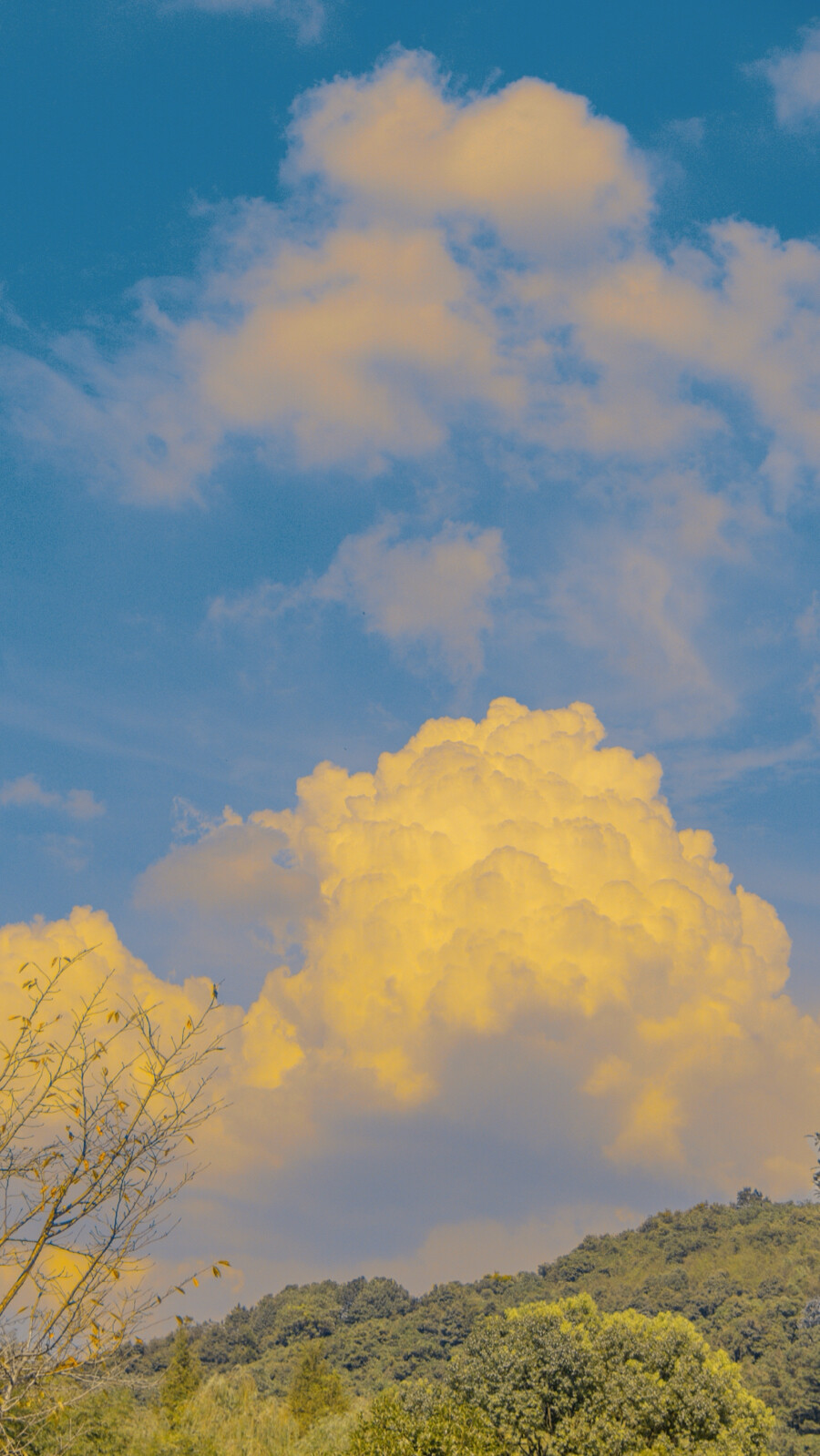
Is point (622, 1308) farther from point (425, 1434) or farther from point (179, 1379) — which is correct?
point (425, 1434)

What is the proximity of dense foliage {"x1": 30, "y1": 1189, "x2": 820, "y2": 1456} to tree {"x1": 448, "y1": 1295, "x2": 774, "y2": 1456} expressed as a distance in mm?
22375

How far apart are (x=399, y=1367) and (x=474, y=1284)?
92.3 ft

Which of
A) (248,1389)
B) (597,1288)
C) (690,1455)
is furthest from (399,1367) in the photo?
(690,1455)

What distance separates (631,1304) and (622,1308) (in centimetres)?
125

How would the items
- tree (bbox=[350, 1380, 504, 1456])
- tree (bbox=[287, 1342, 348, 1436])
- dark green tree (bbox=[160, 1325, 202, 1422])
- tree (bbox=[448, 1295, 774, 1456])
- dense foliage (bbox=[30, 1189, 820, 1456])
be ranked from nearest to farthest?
tree (bbox=[350, 1380, 504, 1456]) → tree (bbox=[448, 1295, 774, 1456]) → tree (bbox=[287, 1342, 348, 1436]) → dark green tree (bbox=[160, 1325, 202, 1422]) → dense foliage (bbox=[30, 1189, 820, 1456])

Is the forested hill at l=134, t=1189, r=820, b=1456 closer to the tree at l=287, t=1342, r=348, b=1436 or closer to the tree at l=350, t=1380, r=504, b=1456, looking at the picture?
the tree at l=287, t=1342, r=348, b=1436

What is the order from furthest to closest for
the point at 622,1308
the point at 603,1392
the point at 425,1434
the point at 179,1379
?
the point at 622,1308
the point at 179,1379
the point at 603,1392
the point at 425,1434

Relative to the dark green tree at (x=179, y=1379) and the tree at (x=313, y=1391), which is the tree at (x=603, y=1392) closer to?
the tree at (x=313, y=1391)

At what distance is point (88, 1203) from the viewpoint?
1015cm

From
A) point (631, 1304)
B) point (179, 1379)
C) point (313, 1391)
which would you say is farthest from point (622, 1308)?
point (179, 1379)

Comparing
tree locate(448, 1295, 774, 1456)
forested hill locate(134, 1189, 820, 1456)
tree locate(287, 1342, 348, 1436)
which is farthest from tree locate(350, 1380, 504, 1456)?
forested hill locate(134, 1189, 820, 1456)

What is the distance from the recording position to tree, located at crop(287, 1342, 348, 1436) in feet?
208

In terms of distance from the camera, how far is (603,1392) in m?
40.0

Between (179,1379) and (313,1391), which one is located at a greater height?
(179,1379)
